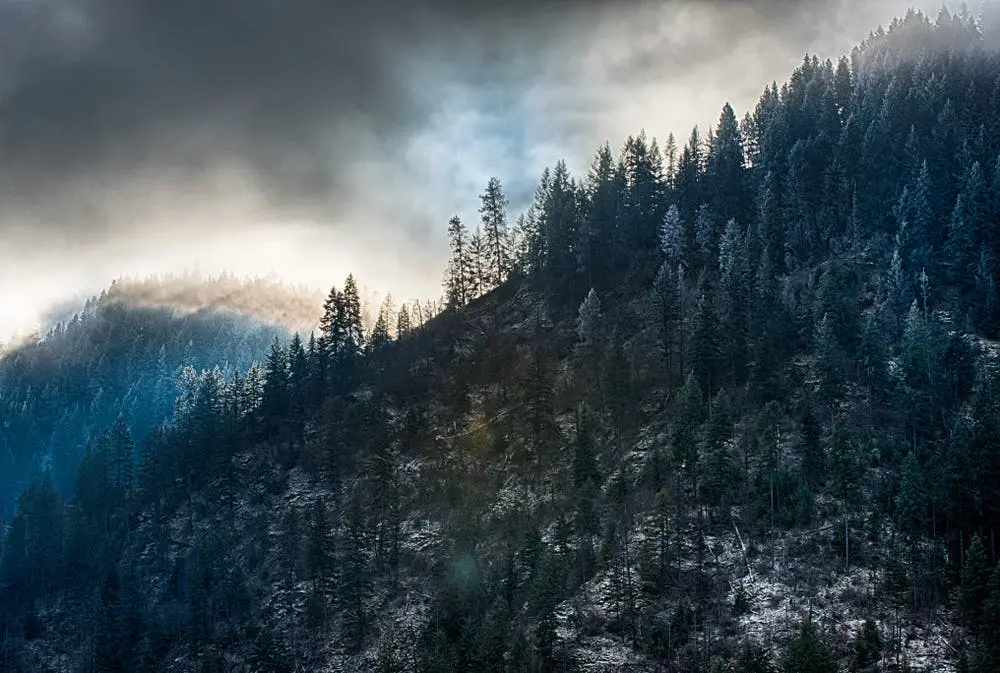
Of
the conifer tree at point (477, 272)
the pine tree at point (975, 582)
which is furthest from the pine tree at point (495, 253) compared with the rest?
the pine tree at point (975, 582)

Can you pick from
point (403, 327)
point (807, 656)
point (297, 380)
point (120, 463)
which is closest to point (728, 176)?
point (403, 327)

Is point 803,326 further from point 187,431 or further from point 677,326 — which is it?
point 187,431

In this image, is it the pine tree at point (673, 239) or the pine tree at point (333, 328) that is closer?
the pine tree at point (673, 239)

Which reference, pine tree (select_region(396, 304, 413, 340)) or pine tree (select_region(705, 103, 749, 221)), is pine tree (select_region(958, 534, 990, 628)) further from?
pine tree (select_region(396, 304, 413, 340))

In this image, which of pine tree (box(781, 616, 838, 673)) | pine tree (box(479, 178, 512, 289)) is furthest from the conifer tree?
pine tree (box(781, 616, 838, 673))

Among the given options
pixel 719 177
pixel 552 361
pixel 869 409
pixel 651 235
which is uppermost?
pixel 719 177

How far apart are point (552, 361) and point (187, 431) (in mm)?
56782

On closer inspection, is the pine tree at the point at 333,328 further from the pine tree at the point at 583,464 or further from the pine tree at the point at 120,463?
the pine tree at the point at 583,464

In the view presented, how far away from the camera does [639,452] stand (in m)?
77.2

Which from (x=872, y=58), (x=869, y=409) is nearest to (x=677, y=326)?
(x=869, y=409)

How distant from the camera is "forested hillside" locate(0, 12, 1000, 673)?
56719mm

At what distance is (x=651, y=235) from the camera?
11294 cm

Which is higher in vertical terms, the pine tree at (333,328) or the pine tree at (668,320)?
the pine tree at (333,328)

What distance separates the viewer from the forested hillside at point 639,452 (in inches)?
2233
